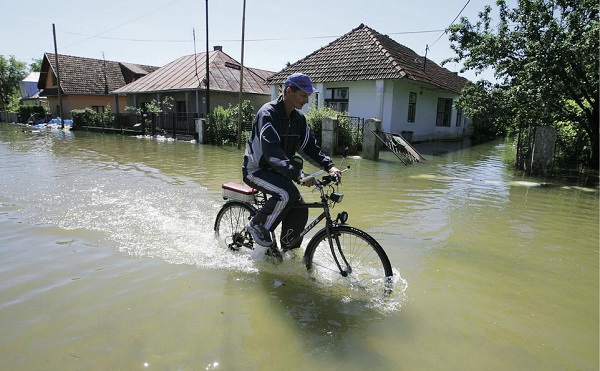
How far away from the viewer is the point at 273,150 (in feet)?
11.9

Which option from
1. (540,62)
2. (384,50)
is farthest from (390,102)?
(540,62)

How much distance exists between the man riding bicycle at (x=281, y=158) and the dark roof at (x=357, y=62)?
588 inches

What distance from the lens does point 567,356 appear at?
111 inches

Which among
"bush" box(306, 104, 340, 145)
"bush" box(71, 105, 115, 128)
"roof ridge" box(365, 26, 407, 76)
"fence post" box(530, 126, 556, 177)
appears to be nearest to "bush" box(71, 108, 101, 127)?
"bush" box(71, 105, 115, 128)

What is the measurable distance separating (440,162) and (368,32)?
10062 mm

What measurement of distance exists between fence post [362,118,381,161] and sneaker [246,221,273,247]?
36.6ft

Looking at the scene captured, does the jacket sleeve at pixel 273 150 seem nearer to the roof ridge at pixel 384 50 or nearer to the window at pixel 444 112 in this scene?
the roof ridge at pixel 384 50

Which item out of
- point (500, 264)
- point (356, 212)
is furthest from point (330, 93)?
point (500, 264)

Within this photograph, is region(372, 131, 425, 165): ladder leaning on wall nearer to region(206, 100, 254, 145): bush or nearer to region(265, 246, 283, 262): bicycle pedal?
region(206, 100, 254, 145): bush

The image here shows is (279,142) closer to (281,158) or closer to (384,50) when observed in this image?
(281,158)

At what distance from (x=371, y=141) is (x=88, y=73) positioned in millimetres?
35488

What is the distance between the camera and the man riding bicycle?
3648 mm

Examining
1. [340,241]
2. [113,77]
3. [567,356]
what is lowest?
[567,356]

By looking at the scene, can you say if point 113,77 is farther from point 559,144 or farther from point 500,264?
point 500,264
